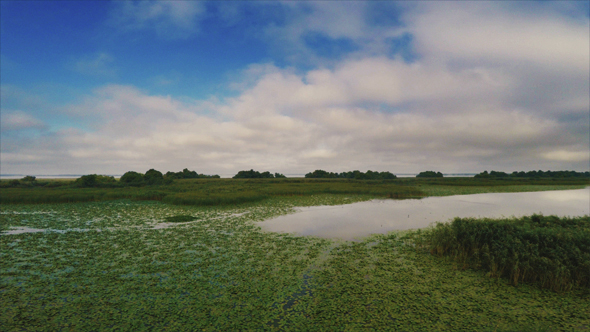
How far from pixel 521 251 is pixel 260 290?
27.8 ft

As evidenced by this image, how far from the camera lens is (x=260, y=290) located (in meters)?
7.20

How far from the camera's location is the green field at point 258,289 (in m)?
5.69

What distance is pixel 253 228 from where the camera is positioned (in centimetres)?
1591

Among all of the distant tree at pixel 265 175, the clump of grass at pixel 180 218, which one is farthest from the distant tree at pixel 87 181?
the distant tree at pixel 265 175

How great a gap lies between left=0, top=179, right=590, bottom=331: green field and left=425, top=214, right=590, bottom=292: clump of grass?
0.31m

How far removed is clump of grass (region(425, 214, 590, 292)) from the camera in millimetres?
7402

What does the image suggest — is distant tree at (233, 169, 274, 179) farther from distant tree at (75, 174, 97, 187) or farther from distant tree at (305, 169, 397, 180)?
distant tree at (75, 174, 97, 187)

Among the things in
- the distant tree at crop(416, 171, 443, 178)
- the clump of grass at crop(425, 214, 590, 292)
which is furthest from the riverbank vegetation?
the distant tree at crop(416, 171, 443, 178)

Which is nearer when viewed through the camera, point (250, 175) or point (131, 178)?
point (131, 178)

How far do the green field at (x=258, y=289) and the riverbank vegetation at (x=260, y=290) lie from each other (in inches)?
1.3

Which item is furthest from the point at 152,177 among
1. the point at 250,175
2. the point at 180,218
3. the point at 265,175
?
the point at 265,175

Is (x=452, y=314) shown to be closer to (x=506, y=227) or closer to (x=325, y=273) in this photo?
(x=325, y=273)

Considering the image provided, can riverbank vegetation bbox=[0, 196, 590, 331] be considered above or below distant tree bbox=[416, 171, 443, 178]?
below

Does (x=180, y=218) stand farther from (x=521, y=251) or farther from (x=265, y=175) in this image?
(x=265, y=175)
